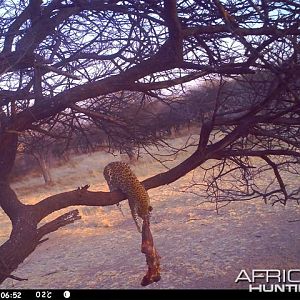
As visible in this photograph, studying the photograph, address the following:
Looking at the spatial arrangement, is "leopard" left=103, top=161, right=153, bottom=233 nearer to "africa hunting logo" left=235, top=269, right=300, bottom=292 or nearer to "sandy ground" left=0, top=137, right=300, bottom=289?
"africa hunting logo" left=235, top=269, right=300, bottom=292

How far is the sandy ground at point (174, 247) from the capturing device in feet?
28.7

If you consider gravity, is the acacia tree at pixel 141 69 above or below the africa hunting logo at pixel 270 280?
above

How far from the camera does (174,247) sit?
1075 centimetres

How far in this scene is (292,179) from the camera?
1578 centimetres

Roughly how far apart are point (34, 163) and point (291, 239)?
17742 mm

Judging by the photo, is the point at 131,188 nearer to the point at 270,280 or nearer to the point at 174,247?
the point at 270,280

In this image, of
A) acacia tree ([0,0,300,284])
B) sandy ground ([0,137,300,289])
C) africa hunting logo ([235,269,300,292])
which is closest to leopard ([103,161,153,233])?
acacia tree ([0,0,300,284])

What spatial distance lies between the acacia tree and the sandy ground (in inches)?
145

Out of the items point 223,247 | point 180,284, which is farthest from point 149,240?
point 223,247

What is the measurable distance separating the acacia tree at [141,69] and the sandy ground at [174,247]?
3682 mm

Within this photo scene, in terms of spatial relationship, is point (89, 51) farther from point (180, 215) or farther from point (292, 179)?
point (292, 179)

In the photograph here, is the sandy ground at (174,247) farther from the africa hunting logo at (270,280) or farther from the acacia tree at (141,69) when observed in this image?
the acacia tree at (141,69)

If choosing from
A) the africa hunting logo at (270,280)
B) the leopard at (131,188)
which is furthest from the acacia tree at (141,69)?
the africa hunting logo at (270,280)

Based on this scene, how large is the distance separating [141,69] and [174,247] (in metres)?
Answer: 7.77
